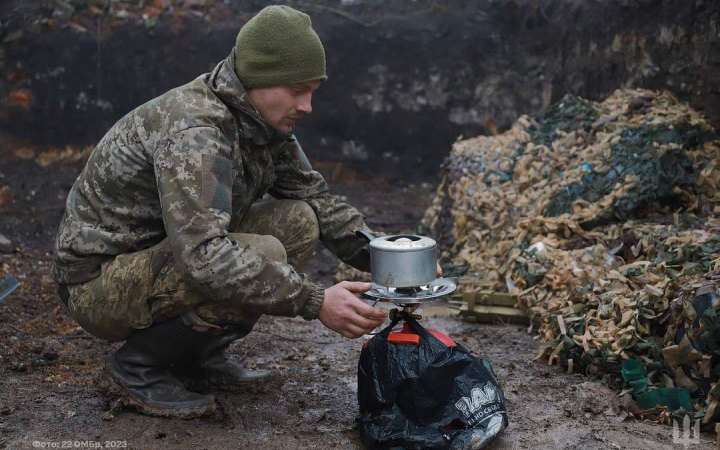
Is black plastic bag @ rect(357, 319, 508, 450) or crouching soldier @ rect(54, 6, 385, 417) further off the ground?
crouching soldier @ rect(54, 6, 385, 417)

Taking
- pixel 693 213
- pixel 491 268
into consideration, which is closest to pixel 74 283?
pixel 491 268

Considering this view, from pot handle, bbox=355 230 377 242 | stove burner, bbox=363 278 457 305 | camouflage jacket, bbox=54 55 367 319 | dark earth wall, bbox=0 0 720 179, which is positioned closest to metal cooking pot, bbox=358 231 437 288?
stove burner, bbox=363 278 457 305

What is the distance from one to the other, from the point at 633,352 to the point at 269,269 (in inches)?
71.0

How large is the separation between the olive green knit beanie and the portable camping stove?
86cm

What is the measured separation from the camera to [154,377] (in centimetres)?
322

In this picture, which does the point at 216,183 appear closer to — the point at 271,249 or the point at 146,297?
the point at 271,249

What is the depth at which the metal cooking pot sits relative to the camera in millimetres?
2840

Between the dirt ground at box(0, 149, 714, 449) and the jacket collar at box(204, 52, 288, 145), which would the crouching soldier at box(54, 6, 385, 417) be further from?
the dirt ground at box(0, 149, 714, 449)

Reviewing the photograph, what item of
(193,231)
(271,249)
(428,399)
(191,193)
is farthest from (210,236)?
(428,399)

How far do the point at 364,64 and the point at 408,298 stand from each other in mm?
5522

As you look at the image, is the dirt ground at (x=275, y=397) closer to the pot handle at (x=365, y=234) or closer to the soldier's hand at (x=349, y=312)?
the soldier's hand at (x=349, y=312)

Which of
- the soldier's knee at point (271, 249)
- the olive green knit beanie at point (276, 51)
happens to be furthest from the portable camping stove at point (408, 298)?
the olive green knit beanie at point (276, 51)

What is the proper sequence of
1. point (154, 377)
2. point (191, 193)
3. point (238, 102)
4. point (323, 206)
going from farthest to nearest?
point (323, 206)
point (154, 377)
point (238, 102)
point (191, 193)

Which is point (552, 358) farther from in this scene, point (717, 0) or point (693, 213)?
point (717, 0)
